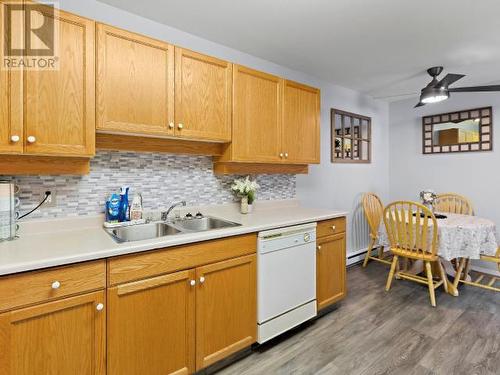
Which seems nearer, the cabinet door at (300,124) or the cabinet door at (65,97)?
the cabinet door at (65,97)

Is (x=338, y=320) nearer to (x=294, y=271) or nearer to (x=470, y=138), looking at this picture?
(x=294, y=271)

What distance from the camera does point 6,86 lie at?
131 cm

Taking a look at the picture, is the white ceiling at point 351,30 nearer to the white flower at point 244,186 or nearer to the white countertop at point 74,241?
the white flower at point 244,186

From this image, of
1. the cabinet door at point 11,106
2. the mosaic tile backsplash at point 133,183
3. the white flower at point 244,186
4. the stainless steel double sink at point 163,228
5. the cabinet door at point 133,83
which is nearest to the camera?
the cabinet door at point 11,106

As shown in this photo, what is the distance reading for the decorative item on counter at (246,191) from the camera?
96.0 inches

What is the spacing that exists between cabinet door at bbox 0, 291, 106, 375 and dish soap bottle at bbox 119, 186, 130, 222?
0.66 metres

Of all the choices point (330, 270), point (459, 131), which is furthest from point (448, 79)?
point (330, 270)

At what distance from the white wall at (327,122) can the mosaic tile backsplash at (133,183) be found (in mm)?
947

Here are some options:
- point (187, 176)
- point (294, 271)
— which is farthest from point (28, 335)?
point (294, 271)

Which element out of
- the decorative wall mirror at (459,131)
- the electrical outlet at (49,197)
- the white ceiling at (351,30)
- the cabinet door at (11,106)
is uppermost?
the white ceiling at (351,30)

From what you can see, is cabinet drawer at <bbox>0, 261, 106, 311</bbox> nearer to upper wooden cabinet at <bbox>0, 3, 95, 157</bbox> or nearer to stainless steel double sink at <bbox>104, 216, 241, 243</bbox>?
stainless steel double sink at <bbox>104, 216, 241, 243</bbox>

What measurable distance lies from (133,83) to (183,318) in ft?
4.66

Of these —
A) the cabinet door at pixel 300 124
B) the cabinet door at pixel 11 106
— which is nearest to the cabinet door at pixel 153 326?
the cabinet door at pixel 11 106

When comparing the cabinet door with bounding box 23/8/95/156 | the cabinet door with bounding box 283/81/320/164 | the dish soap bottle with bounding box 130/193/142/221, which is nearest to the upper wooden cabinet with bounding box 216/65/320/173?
the cabinet door with bounding box 283/81/320/164
